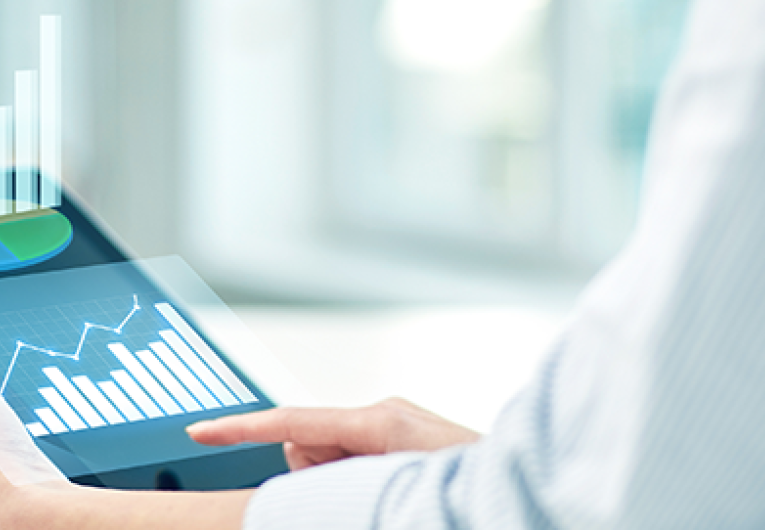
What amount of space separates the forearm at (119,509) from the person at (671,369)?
9 cm

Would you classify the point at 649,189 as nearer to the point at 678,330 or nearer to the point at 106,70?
the point at 678,330

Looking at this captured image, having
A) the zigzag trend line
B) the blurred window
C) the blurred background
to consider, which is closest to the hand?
the zigzag trend line

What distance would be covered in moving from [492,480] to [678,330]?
0.28 feet

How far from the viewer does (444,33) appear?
95.0 inches

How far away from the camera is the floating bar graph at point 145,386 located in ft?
1.52

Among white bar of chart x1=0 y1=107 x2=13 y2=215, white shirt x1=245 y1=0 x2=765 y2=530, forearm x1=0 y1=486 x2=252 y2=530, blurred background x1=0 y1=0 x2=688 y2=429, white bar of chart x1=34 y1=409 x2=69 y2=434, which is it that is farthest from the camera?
blurred background x1=0 y1=0 x2=688 y2=429

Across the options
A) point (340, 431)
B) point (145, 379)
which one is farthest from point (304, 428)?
point (145, 379)

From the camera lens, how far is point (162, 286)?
57 cm

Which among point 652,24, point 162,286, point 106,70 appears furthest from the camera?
point 652,24

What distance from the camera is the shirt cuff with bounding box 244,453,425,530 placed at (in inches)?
12.1

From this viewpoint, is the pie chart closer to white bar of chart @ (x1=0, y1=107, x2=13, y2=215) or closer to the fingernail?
white bar of chart @ (x1=0, y1=107, x2=13, y2=215)

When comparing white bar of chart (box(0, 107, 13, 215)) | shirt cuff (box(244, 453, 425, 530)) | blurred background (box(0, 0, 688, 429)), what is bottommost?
blurred background (box(0, 0, 688, 429))

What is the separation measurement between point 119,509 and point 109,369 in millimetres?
129

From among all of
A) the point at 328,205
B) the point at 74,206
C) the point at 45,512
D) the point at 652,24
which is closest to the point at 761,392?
the point at 45,512
